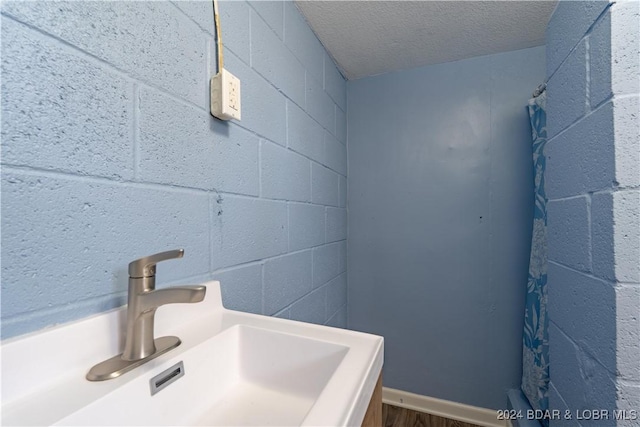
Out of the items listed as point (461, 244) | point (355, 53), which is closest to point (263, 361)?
point (461, 244)

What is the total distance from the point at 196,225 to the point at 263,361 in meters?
0.36

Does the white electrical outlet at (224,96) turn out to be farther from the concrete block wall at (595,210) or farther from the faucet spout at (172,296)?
the concrete block wall at (595,210)

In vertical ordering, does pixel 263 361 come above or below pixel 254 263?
below

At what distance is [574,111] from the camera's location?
2.93 ft

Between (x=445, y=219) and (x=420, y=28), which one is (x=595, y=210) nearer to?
(x=445, y=219)

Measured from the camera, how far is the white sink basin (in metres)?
0.37

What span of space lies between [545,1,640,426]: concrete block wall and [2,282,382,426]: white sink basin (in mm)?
680

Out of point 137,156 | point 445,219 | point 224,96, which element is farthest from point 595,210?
point 137,156

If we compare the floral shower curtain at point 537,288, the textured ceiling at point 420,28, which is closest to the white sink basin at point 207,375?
the floral shower curtain at point 537,288

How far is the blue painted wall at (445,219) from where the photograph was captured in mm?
1501

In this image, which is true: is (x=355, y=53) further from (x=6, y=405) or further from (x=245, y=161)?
(x=6, y=405)

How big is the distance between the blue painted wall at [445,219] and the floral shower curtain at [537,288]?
0.11 meters

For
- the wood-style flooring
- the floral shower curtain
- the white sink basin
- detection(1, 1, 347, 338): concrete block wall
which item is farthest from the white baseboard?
the white sink basin

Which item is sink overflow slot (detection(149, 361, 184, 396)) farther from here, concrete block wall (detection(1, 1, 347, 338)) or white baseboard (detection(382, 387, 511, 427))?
white baseboard (detection(382, 387, 511, 427))
